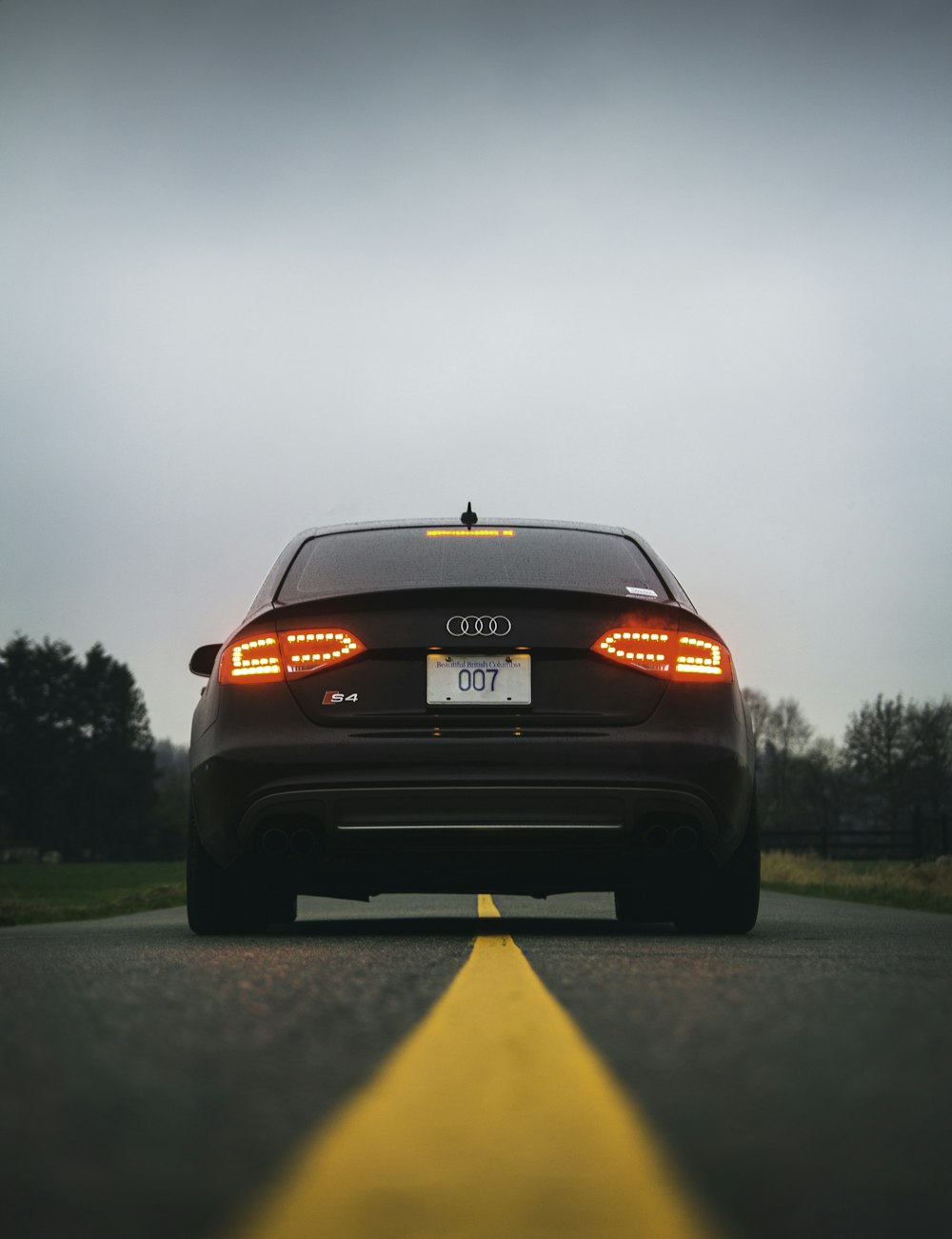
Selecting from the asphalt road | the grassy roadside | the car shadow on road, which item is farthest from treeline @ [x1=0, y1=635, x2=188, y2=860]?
the asphalt road

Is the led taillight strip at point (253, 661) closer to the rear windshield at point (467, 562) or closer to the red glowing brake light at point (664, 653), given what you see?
the rear windshield at point (467, 562)

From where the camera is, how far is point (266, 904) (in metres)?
7.02

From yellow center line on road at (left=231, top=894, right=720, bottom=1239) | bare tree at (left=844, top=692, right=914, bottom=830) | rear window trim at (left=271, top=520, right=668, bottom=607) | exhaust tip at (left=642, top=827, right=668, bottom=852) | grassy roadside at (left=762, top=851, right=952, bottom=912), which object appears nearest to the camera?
yellow center line on road at (left=231, top=894, right=720, bottom=1239)

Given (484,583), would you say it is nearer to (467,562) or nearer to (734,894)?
(467,562)

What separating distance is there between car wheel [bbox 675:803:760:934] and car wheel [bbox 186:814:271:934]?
6.16 ft

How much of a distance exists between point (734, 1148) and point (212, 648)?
5809 millimetres

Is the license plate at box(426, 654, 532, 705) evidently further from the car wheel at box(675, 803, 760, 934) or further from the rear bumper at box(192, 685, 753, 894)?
the car wheel at box(675, 803, 760, 934)

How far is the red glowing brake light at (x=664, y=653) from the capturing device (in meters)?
6.53

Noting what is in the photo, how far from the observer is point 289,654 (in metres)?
6.57

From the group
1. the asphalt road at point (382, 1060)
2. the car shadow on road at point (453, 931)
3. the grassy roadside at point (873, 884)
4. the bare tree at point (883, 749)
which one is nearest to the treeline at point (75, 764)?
the bare tree at point (883, 749)

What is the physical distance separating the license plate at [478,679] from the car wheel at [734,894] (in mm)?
1152

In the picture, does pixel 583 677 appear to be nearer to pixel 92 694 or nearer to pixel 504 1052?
pixel 504 1052

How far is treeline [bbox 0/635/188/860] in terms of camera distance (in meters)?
113

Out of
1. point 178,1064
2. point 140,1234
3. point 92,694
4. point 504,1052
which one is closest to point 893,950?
point 504,1052
